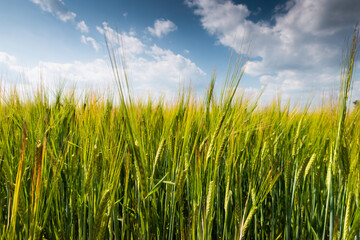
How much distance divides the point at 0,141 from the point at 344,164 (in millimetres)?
1197

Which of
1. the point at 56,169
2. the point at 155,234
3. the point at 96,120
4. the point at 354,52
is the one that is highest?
the point at 354,52

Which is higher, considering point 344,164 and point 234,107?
point 234,107

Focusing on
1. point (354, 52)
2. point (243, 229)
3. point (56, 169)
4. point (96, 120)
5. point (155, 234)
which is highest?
point (354, 52)

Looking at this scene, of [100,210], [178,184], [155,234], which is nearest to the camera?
[100,210]

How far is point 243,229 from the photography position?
0.60 metres

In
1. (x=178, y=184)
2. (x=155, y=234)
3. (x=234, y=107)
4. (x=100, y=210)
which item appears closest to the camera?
(x=100, y=210)

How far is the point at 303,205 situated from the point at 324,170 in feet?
0.78

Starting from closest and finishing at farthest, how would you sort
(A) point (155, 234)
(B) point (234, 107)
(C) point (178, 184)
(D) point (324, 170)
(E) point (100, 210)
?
1. (E) point (100, 210)
2. (C) point (178, 184)
3. (A) point (155, 234)
4. (B) point (234, 107)
5. (D) point (324, 170)

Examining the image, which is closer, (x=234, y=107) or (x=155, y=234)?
(x=155, y=234)

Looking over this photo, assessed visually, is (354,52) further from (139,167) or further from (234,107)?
Answer: (139,167)

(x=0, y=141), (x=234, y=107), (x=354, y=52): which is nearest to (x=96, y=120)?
(x=0, y=141)

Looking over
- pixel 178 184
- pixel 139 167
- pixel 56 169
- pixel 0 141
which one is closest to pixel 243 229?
pixel 178 184

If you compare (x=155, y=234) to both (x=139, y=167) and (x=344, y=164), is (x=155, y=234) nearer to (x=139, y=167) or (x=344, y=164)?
(x=139, y=167)

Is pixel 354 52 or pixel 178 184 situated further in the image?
pixel 354 52
